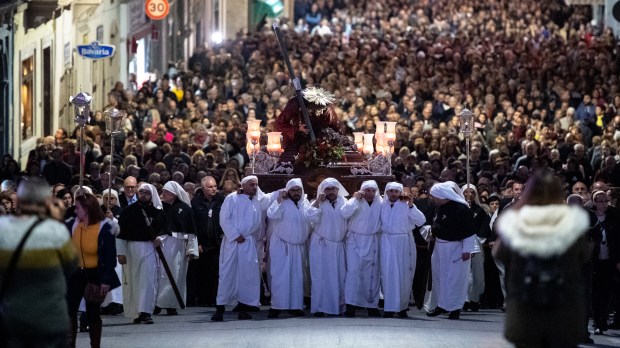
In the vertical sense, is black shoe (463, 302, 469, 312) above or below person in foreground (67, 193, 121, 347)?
below

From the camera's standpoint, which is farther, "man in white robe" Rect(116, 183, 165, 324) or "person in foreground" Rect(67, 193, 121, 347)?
"man in white robe" Rect(116, 183, 165, 324)

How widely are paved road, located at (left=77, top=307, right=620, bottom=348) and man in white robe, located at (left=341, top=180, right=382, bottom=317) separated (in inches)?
15.3

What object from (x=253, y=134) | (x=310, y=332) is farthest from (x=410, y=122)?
(x=310, y=332)

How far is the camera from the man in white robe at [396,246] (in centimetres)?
2258

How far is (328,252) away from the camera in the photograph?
2270cm

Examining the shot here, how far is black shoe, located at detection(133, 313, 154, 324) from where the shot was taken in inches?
874

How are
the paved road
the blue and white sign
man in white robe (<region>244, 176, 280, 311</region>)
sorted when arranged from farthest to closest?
the blue and white sign
man in white robe (<region>244, 176, 280, 311</region>)
the paved road

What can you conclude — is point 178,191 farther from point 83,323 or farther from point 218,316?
point 83,323

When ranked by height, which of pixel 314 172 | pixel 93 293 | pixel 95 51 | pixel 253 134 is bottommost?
pixel 93 293

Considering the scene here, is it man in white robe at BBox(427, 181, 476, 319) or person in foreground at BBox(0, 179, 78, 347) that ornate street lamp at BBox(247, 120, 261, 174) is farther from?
person in foreground at BBox(0, 179, 78, 347)

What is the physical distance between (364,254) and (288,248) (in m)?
0.84

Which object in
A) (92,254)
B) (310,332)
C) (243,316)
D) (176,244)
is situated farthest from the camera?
(176,244)

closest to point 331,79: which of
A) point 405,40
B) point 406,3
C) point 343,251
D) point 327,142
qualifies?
point 405,40

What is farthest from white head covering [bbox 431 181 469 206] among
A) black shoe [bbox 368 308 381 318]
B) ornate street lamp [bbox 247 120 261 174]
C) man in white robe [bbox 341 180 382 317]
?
ornate street lamp [bbox 247 120 261 174]
